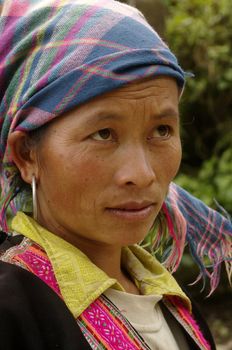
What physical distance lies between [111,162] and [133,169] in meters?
0.07

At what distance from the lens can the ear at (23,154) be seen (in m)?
1.78

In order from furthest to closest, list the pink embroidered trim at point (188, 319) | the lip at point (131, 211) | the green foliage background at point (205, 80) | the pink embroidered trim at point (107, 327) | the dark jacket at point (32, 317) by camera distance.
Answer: the green foliage background at point (205, 80) < the pink embroidered trim at point (188, 319) < the lip at point (131, 211) < the pink embroidered trim at point (107, 327) < the dark jacket at point (32, 317)


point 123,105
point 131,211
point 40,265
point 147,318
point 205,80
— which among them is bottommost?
point 205,80

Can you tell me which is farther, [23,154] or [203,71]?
[203,71]

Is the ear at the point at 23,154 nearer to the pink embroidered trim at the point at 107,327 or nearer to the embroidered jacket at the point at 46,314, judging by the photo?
the embroidered jacket at the point at 46,314

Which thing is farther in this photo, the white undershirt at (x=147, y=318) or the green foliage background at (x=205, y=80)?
the green foliage background at (x=205, y=80)

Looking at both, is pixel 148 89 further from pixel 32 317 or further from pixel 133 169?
pixel 32 317

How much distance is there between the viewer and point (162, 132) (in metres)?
1.85

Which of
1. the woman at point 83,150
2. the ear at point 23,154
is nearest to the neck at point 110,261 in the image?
the woman at point 83,150

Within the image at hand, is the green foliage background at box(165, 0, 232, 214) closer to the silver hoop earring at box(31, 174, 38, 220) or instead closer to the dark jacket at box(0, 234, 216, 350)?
the silver hoop earring at box(31, 174, 38, 220)

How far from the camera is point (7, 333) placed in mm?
1474

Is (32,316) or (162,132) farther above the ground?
(162,132)

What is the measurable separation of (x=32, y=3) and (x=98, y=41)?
291 mm

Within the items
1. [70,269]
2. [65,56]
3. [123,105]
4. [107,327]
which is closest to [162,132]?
[123,105]
